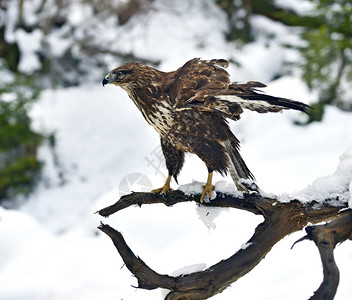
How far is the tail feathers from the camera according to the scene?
2356mm

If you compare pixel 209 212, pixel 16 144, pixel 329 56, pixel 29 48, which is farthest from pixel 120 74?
pixel 29 48

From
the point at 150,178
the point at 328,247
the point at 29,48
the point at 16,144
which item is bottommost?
the point at 328,247

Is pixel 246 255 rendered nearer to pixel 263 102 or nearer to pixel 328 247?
pixel 328 247

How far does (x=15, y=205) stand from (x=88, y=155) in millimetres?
1323

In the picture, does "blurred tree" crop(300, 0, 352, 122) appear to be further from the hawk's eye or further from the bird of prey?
the hawk's eye

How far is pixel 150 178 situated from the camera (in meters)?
5.04

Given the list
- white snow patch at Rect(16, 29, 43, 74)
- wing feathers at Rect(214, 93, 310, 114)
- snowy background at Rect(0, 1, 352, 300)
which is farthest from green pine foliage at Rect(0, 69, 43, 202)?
wing feathers at Rect(214, 93, 310, 114)

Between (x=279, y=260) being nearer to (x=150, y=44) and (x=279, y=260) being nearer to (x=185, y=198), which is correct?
(x=185, y=198)

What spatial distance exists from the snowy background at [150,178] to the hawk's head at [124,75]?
0.65m

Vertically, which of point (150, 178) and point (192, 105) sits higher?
point (150, 178)

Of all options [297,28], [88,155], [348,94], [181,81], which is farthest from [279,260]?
[297,28]

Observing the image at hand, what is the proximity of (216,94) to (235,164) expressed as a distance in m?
0.45

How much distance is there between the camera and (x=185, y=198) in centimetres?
244

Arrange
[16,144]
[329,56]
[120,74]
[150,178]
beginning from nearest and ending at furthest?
[120,74] → [150,178] → [16,144] → [329,56]
